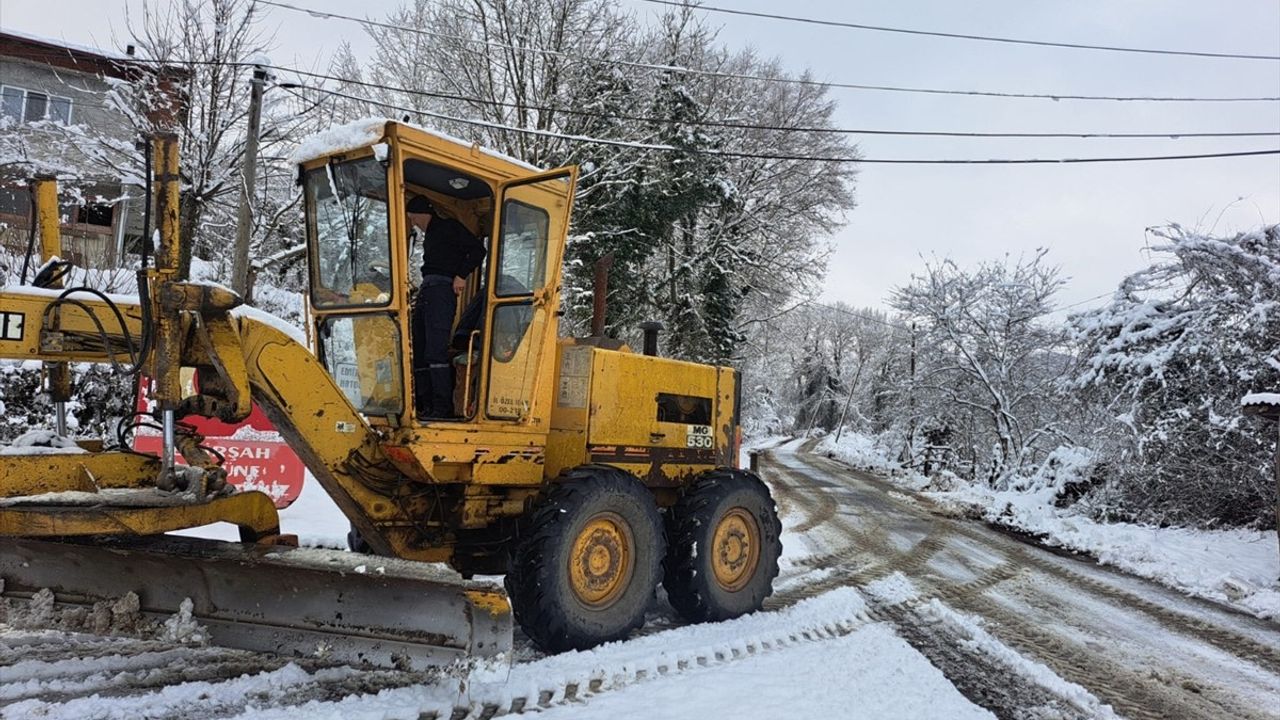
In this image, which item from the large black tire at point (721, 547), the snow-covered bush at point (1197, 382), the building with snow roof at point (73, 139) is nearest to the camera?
the large black tire at point (721, 547)

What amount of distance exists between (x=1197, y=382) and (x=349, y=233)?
38.0 ft

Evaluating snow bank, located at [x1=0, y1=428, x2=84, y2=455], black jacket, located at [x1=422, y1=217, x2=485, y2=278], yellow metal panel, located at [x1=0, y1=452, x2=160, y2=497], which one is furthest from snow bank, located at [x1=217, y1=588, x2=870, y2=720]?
black jacket, located at [x1=422, y1=217, x2=485, y2=278]

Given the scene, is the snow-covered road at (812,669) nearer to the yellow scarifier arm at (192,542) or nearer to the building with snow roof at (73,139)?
the yellow scarifier arm at (192,542)

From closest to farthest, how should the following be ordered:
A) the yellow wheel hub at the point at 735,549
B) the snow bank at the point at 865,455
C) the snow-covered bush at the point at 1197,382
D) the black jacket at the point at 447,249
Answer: the black jacket at the point at 447,249 → the yellow wheel hub at the point at 735,549 → the snow-covered bush at the point at 1197,382 → the snow bank at the point at 865,455

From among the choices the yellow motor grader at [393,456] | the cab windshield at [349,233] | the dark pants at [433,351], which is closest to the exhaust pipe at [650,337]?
the yellow motor grader at [393,456]

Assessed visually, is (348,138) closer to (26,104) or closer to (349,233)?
(349,233)

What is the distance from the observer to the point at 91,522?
2.90 metres

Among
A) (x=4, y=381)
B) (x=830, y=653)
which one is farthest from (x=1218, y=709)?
(x=4, y=381)

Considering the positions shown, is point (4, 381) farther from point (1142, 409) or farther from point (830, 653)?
point (1142, 409)

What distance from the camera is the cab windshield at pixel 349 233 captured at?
4.13m

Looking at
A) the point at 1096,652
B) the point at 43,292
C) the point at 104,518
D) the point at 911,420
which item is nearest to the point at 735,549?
the point at 1096,652

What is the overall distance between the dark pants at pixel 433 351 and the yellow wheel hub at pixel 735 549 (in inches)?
82.2

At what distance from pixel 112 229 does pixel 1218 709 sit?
76.7 feet

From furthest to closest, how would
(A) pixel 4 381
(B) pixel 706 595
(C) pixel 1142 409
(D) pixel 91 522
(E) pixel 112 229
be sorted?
(E) pixel 112 229 → (C) pixel 1142 409 → (A) pixel 4 381 → (B) pixel 706 595 → (D) pixel 91 522
